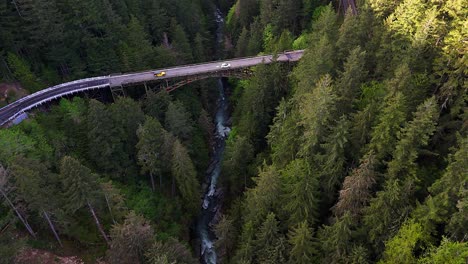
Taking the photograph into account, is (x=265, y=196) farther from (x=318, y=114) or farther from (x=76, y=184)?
(x=76, y=184)

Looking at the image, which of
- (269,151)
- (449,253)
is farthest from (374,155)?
(269,151)

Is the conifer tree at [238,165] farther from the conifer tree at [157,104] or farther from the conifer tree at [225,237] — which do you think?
the conifer tree at [157,104]

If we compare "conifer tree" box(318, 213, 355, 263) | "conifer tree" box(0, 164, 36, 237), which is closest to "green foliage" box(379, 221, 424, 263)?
"conifer tree" box(318, 213, 355, 263)

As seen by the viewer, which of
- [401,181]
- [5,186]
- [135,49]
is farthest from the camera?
[135,49]

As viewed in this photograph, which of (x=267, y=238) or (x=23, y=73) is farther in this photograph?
(x=23, y=73)

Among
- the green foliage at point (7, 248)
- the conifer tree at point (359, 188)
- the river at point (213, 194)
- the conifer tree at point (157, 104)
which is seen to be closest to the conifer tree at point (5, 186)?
the green foliage at point (7, 248)

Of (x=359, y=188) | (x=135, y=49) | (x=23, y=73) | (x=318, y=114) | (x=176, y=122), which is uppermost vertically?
(x=318, y=114)
